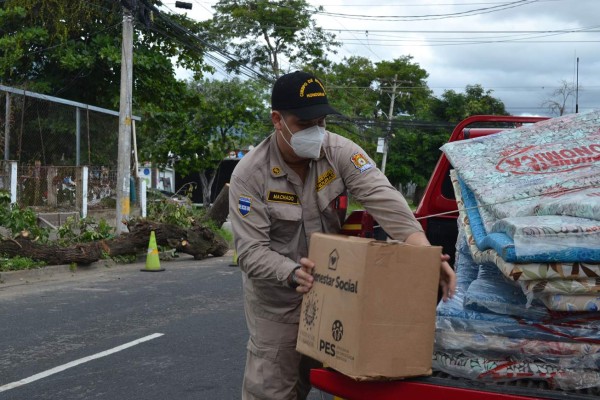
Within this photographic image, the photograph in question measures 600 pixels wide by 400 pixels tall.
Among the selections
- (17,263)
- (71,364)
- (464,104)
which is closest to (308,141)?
(71,364)

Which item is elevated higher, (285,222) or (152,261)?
(285,222)

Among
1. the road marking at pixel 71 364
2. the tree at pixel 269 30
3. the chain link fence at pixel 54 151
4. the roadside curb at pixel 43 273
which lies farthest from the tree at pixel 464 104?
the road marking at pixel 71 364

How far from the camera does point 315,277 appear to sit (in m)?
2.86

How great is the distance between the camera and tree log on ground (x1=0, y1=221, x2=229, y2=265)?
13211 mm

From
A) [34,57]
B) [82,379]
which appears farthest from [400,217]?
[34,57]

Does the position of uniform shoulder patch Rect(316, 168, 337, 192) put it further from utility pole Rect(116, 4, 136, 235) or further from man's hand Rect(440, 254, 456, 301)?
utility pole Rect(116, 4, 136, 235)

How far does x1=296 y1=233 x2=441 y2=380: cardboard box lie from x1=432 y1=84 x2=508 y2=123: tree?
48.1 m

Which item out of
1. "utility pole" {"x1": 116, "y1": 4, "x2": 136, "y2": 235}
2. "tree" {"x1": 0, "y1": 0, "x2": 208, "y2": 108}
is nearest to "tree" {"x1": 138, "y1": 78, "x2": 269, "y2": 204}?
"tree" {"x1": 0, "y1": 0, "x2": 208, "y2": 108}

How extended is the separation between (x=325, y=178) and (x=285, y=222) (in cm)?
26

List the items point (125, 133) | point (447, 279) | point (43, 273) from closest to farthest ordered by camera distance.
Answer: point (447, 279), point (43, 273), point (125, 133)

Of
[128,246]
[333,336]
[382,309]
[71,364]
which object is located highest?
[382,309]

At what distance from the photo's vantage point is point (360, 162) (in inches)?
130

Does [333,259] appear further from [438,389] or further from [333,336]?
[438,389]

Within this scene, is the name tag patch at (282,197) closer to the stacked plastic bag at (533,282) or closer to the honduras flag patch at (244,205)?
the honduras flag patch at (244,205)
